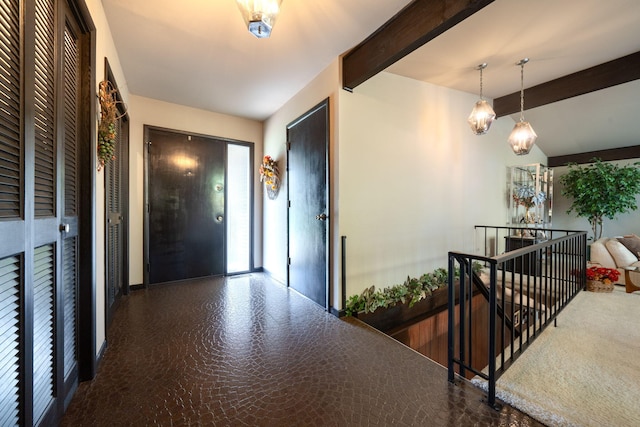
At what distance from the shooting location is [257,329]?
93.3 inches

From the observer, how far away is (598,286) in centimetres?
359

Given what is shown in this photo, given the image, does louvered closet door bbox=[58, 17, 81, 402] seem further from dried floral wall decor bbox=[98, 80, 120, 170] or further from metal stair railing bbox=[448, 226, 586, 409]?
metal stair railing bbox=[448, 226, 586, 409]

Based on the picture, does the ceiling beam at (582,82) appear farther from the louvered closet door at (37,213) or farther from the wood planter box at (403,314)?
the louvered closet door at (37,213)

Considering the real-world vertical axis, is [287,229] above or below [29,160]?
below

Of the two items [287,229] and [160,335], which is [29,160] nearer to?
[160,335]

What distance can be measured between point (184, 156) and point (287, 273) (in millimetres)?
2258

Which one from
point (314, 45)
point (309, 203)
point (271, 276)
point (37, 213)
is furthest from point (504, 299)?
point (271, 276)

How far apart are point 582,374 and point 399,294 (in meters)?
1.50

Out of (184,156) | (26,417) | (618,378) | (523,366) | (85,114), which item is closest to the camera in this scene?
(26,417)

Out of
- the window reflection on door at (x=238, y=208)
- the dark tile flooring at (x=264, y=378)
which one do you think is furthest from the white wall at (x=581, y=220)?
the window reflection on door at (x=238, y=208)

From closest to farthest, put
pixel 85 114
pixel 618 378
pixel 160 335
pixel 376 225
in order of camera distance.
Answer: pixel 85 114
pixel 618 378
pixel 160 335
pixel 376 225

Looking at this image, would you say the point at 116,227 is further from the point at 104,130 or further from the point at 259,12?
the point at 259,12

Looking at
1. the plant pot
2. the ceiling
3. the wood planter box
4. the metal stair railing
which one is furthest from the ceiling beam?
the wood planter box

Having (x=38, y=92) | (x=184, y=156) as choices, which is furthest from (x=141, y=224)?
(x=38, y=92)
